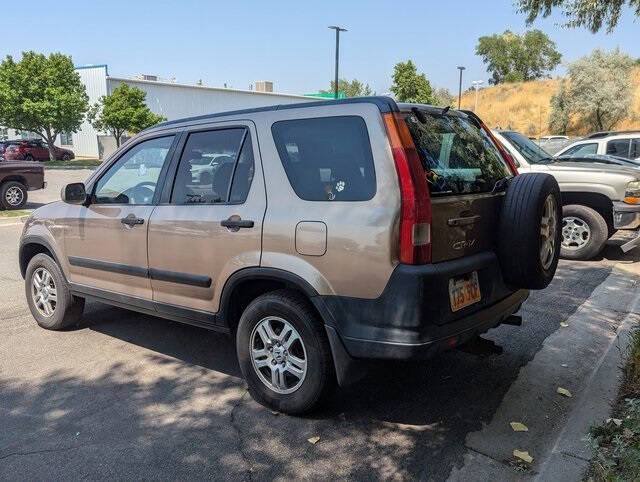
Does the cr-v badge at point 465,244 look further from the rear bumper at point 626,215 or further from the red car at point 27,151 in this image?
the red car at point 27,151

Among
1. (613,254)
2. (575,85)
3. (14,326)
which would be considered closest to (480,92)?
(575,85)

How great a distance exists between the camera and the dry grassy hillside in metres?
58.7

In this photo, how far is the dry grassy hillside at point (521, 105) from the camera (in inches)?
2309

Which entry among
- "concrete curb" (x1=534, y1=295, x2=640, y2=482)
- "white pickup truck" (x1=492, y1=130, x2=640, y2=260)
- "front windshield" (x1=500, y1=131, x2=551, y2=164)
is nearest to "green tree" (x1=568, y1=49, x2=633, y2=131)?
"front windshield" (x1=500, y1=131, x2=551, y2=164)

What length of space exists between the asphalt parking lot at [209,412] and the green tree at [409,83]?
46.6m

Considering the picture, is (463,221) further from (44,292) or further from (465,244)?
(44,292)

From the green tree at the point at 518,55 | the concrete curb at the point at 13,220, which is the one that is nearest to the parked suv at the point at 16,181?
the concrete curb at the point at 13,220

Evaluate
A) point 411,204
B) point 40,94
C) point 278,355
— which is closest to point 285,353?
point 278,355

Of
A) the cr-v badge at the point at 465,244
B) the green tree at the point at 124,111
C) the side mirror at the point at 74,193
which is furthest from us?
the green tree at the point at 124,111

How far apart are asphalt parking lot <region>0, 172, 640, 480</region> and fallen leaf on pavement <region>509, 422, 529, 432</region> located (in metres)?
0.10

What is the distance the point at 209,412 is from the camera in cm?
374

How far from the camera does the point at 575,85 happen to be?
49.4 metres

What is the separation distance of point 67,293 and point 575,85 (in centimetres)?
5218

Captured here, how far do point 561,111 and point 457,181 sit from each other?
2082 inches
